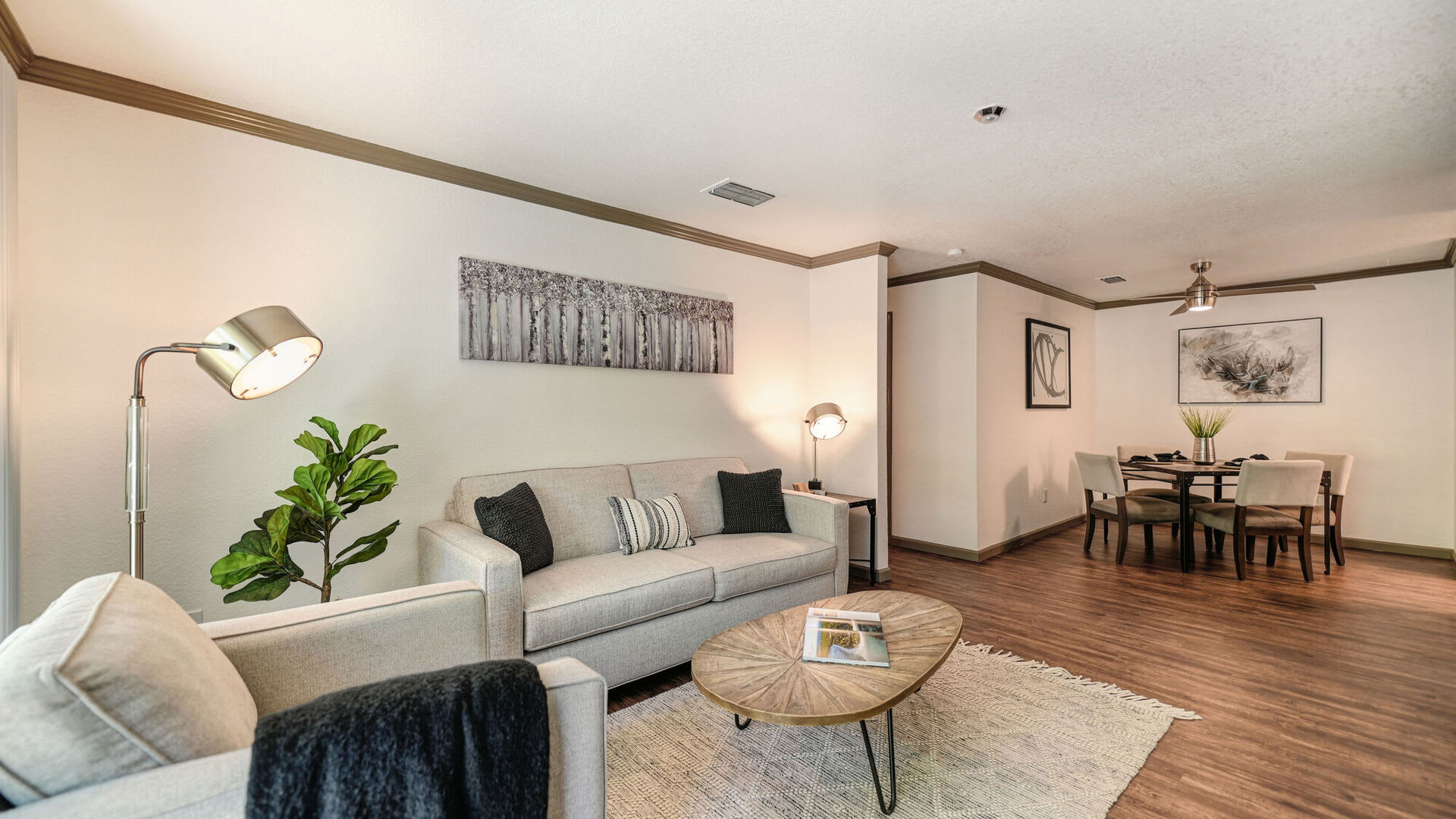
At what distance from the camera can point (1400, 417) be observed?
5.32m

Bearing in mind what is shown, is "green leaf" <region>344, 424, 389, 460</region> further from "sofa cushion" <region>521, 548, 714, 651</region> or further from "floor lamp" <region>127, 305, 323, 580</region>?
"sofa cushion" <region>521, 548, 714, 651</region>

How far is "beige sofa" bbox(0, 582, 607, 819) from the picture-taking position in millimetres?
874

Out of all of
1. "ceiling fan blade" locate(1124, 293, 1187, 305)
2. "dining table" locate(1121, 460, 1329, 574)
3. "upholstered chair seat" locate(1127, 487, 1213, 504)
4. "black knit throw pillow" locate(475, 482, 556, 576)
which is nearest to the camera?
"black knit throw pillow" locate(475, 482, 556, 576)

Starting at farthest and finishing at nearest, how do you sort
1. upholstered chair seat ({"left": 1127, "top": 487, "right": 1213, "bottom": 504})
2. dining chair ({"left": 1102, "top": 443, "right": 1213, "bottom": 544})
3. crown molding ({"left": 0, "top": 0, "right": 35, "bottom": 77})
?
dining chair ({"left": 1102, "top": 443, "right": 1213, "bottom": 544}), upholstered chair seat ({"left": 1127, "top": 487, "right": 1213, "bottom": 504}), crown molding ({"left": 0, "top": 0, "right": 35, "bottom": 77})

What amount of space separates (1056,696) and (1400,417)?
5066 mm

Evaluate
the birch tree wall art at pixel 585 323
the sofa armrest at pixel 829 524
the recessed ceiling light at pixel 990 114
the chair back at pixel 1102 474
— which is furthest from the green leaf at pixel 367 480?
the chair back at pixel 1102 474

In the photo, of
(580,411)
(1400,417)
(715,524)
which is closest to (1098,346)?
(1400,417)

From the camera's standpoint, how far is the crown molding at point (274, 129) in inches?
85.2

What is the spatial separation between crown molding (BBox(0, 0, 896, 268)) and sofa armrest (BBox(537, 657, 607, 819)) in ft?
8.44

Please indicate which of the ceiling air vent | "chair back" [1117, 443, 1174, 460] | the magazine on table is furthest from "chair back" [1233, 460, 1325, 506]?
the ceiling air vent

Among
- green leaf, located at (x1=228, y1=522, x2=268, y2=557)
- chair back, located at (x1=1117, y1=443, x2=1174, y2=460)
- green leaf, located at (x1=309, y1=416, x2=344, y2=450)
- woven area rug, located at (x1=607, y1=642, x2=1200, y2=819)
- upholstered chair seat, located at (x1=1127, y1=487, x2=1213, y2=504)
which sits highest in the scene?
green leaf, located at (x1=309, y1=416, x2=344, y2=450)

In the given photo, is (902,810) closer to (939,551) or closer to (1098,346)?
(939,551)

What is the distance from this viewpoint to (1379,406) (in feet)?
17.8

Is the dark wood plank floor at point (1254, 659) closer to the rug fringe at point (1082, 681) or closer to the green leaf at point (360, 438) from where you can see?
the rug fringe at point (1082, 681)
